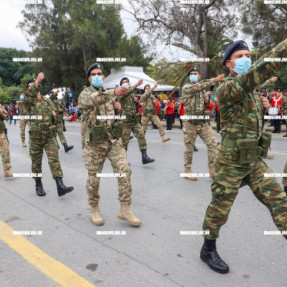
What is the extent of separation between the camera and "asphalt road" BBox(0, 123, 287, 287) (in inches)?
93.8

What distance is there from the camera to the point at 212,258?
250cm

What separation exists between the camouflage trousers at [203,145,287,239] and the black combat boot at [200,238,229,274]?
0.09 m

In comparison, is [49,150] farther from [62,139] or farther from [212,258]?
[62,139]

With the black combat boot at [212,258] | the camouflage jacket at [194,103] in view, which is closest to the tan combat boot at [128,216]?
the black combat boot at [212,258]

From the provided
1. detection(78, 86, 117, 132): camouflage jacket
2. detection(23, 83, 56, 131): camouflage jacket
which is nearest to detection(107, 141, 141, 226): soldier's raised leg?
detection(78, 86, 117, 132): camouflage jacket

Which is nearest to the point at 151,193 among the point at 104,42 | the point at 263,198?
the point at 263,198

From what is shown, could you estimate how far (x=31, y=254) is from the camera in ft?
9.20

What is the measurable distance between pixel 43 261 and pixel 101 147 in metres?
1.37

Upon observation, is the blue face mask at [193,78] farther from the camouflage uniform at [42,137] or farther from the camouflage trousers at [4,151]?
the camouflage trousers at [4,151]

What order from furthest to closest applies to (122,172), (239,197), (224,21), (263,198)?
(224,21), (239,197), (122,172), (263,198)

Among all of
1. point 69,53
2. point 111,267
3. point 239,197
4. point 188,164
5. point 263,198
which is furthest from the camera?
point 69,53

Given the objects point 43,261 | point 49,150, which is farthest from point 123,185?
point 49,150

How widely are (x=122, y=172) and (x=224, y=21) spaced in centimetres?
1671

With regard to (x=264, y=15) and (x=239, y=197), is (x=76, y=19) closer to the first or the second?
(x=264, y=15)
